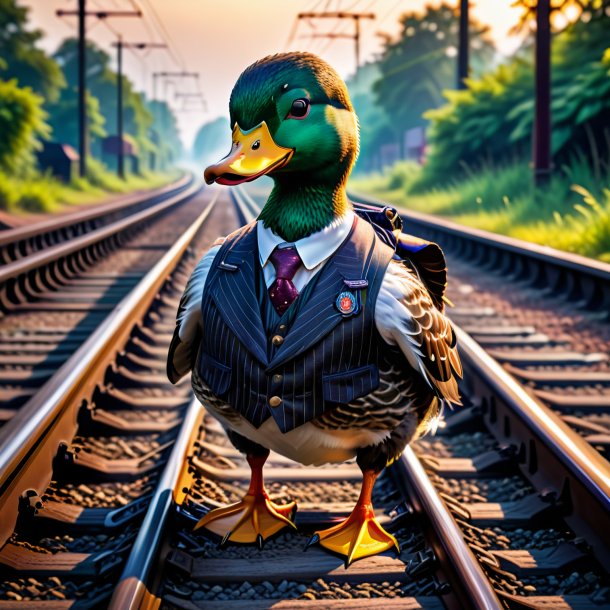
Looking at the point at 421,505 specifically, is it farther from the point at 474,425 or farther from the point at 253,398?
the point at 474,425

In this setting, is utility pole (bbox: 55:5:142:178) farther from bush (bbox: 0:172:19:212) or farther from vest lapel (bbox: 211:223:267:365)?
vest lapel (bbox: 211:223:267:365)

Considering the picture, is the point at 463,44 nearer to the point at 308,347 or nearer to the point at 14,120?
the point at 14,120

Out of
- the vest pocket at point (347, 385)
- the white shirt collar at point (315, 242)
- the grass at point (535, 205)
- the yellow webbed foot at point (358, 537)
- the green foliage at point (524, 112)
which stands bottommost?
the yellow webbed foot at point (358, 537)

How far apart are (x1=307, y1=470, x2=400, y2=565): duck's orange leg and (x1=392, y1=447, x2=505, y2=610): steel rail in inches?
6.8

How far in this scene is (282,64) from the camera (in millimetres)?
2359

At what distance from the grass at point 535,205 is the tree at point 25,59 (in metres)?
37.4

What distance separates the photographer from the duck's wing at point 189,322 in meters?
2.64

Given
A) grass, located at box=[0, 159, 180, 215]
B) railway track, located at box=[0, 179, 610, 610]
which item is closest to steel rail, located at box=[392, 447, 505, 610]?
railway track, located at box=[0, 179, 610, 610]

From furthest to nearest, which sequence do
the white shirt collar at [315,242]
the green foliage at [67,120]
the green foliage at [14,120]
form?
the green foliage at [67,120] < the green foliage at [14,120] < the white shirt collar at [315,242]

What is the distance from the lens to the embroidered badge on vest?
238 cm

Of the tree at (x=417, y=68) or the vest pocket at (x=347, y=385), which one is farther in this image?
the tree at (x=417, y=68)

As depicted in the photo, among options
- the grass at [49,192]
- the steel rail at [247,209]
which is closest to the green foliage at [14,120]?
the grass at [49,192]

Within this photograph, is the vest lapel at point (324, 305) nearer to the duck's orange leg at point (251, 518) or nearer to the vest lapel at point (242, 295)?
the vest lapel at point (242, 295)

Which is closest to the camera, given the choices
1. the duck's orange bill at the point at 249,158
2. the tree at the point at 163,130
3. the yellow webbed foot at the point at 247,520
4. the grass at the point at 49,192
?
the duck's orange bill at the point at 249,158
